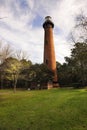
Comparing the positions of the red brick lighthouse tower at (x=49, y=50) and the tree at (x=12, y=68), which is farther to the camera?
the red brick lighthouse tower at (x=49, y=50)

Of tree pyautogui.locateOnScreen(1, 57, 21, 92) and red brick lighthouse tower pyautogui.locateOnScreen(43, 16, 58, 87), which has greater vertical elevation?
red brick lighthouse tower pyautogui.locateOnScreen(43, 16, 58, 87)

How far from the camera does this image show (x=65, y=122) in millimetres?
12750

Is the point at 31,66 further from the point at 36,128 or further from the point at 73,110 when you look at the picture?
the point at 36,128

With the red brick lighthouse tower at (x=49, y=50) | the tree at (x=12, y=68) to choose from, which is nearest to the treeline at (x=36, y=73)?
the tree at (x=12, y=68)

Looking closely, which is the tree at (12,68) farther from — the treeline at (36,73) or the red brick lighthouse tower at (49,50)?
the red brick lighthouse tower at (49,50)

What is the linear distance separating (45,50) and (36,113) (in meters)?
40.7

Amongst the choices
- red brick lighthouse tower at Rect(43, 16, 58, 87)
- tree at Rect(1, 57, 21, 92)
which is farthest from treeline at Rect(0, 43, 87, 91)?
red brick lighthouse tower at Rect(43, 16, 58, 87)

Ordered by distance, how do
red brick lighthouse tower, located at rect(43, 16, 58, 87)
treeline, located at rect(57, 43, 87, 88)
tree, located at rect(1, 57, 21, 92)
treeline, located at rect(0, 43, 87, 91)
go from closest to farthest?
1. tree, located at rect(1, 57, 21, 92)
2. treeline, located at rect(0, 43, 87, 91)
3. red brick lighthouse tower, located at rect(43, 16, 58, 87)
4. treeline, located at rect(57, 43, 87, 88)

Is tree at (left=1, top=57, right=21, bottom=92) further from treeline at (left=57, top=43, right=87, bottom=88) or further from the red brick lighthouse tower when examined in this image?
treeline at (left=57, top=43, right=87, bottom=88)

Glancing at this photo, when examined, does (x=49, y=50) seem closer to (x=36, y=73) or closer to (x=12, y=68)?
(x=36, y=73)

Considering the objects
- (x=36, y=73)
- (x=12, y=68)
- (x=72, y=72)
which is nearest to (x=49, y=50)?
(x=36, y=73)

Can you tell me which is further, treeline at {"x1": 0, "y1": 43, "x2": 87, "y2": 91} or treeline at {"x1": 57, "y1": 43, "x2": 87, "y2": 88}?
treeline at {"x1": 57, "y1": 43, "x2": 87, "y2": 88}

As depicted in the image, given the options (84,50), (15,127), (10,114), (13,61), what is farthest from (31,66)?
(15,127)

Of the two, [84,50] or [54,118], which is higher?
[84,50]
